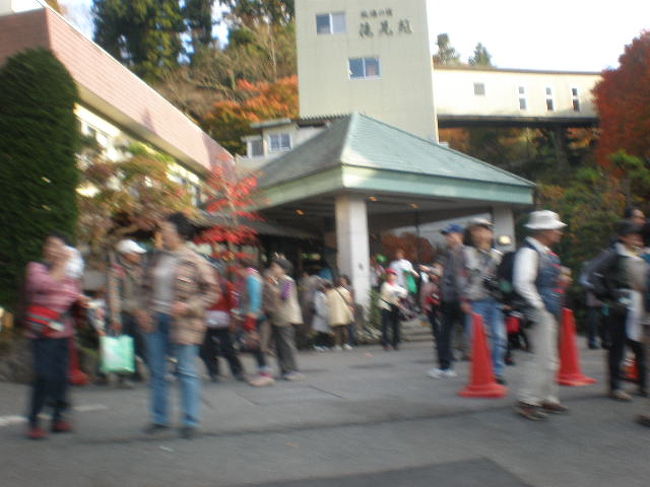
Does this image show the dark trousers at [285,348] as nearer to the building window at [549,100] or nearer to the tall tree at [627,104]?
the tall tree at [627,104]

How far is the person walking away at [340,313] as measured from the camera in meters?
14.9

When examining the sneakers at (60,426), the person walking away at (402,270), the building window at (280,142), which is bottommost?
the sneakers at (60,426)

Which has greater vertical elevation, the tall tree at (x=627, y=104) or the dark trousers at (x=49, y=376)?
the tall tree at (x=627, y=104)

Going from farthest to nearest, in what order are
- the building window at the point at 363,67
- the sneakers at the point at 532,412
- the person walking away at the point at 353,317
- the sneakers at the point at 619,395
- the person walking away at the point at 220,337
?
the building window at the point at 363,67 < the person walking away at the point at 353,317 < the person walking away at the point at 220,337 < the sneakers at the point at 619,395 < the sneakers at the point at 532,412

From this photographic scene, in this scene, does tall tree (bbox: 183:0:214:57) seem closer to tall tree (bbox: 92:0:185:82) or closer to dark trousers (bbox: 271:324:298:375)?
tall tree (bbox: 92:0:185:82)

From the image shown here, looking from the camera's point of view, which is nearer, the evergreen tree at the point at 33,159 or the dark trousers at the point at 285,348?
the dark trousers at the point at 285,348

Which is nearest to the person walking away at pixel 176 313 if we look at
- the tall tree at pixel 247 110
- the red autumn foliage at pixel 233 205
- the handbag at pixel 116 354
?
the handbag at pixel 116 354

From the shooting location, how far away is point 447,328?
29.9ft

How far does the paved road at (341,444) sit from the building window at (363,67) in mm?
27842

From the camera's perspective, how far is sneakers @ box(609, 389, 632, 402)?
7.30 m

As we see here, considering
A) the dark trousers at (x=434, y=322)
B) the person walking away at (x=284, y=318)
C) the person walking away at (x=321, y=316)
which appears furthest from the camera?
the person walking away at (x=321, y=316)

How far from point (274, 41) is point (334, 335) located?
31478 mm

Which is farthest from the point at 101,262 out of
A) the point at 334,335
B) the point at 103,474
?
the point at 103,474

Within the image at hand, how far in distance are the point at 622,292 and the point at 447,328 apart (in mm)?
2574
